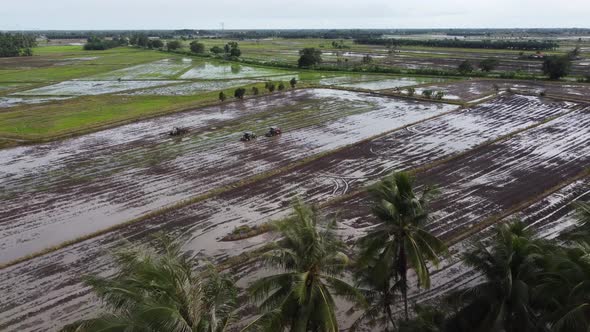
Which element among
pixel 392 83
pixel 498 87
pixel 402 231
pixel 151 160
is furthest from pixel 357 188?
pixel 392 83

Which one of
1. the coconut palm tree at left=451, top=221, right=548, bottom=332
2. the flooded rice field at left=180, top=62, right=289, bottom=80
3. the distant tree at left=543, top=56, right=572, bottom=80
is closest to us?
the coconut palm tree at left=451, top=221, right=548, bottom=332

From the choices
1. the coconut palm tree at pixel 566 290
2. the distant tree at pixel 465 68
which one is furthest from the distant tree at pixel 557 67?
the coconut palm tree at pixel 566 290

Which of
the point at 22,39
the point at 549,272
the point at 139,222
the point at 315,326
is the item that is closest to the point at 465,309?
the point at 549,272

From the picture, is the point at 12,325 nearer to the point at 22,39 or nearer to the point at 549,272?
the point at 549,272

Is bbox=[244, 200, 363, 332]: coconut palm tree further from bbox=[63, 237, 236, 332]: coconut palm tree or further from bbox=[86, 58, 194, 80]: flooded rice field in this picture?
bbox=[86, 58, 194, 80]: flooded rice field

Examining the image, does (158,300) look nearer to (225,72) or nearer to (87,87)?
(87,87)

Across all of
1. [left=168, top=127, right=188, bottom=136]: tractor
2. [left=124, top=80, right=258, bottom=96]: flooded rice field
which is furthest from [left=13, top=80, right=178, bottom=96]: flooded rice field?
[left=168, top=127, right=188, bottom=136]: tractor

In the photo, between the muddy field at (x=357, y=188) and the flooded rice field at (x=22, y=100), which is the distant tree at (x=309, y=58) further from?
the muddy field at (x=357, y=188)
